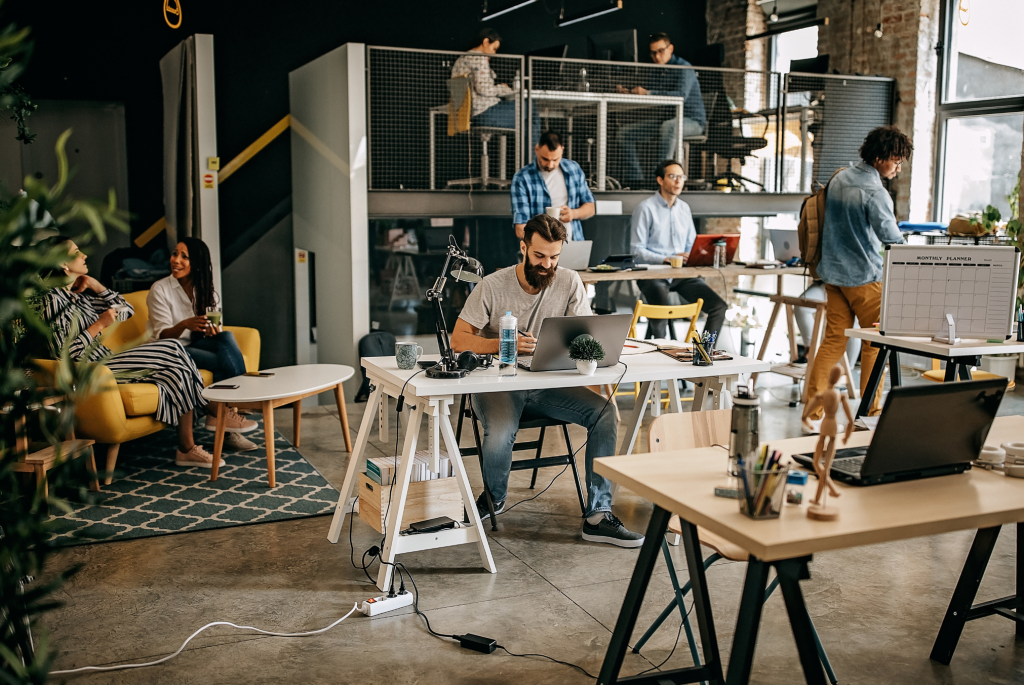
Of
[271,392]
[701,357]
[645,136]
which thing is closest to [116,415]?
[271,392]

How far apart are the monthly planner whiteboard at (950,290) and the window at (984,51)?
4.24m

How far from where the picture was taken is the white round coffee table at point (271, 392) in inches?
191

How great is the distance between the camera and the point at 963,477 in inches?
98.6

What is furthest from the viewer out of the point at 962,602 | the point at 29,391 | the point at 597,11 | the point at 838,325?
the point at 597,11

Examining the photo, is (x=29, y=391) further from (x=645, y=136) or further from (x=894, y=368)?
(x=645, y=136)

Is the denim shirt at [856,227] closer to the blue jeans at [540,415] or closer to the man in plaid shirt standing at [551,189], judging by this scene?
the man in plaid shirt standing at [551,189]

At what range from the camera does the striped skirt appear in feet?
16.4

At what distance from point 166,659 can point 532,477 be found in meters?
2.29

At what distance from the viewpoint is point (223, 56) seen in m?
8.34

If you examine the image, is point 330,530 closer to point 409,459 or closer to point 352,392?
point 409,459

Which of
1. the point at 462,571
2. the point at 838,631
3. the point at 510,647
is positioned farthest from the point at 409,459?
the point at 838,631

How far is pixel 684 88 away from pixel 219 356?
501 centimetres

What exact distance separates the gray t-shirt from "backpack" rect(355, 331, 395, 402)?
2600mm

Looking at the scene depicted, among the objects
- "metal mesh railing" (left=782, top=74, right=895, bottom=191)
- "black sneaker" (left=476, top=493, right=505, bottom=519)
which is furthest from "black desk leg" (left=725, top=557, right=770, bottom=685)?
"metal mesh railing" (left=782, top=74, right=895, bottom=191)
